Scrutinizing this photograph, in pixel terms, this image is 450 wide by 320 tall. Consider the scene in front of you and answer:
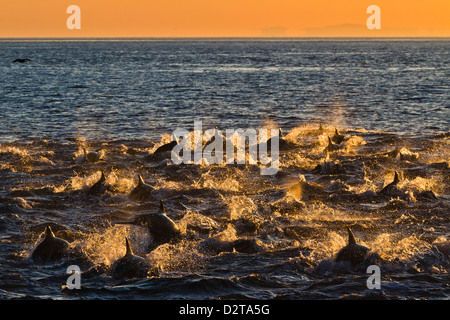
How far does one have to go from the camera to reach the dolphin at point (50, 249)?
15.0 m

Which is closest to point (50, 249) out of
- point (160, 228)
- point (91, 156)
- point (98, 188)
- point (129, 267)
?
point (129, 267)

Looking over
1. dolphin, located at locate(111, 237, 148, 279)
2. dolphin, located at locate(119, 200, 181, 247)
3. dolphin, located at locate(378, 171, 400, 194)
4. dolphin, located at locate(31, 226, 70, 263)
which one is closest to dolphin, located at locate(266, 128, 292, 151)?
dolphin, located at locate(378, 171, 400, 194)

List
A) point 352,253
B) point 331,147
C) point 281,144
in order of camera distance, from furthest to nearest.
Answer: point 281,144 < point 331,147 < point 352,253

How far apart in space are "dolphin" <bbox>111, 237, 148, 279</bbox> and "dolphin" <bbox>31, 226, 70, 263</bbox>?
1727 millimetres

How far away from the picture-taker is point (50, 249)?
1516 cm

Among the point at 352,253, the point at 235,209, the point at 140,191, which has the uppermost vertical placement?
the point at 140,191

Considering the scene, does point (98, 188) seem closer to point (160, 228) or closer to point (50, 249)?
point (160, 228)

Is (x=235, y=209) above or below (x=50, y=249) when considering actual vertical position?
above

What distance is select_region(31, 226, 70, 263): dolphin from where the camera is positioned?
1497 cm

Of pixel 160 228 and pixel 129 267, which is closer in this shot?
pixel 129 267

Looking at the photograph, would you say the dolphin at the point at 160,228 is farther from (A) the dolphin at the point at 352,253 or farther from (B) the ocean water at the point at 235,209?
(A) the dolphin at the point at 352,253

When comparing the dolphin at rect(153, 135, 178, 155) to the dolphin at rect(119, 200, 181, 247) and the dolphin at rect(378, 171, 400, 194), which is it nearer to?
the dolphin at rect(378, 171, 400, 194)

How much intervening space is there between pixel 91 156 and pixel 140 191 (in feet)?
22.9
